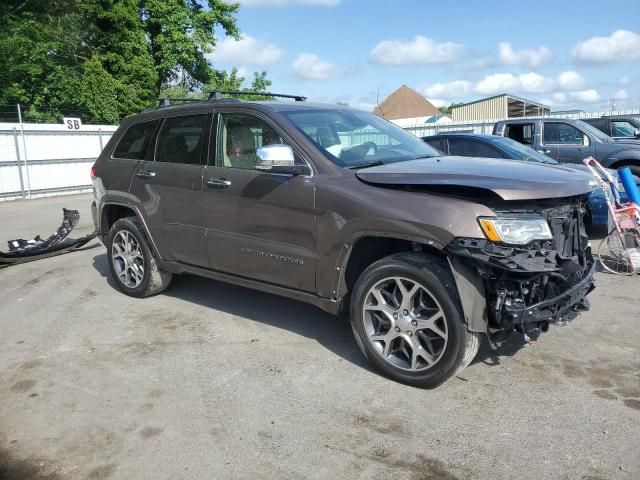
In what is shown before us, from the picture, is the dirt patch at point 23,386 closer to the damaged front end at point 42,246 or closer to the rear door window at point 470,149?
the damaged front end at point 42,246

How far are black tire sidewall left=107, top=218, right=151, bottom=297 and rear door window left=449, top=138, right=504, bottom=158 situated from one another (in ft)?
16.8

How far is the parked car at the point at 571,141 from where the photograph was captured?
10.5 m

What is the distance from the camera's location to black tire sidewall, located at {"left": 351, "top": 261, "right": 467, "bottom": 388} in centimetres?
349

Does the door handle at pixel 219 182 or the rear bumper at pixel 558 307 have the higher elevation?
the door handle at pixel 219 182

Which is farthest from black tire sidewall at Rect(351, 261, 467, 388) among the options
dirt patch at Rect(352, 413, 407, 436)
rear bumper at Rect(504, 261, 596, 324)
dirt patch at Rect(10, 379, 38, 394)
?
dirt patch at Rect(10, 379, 38, 394)

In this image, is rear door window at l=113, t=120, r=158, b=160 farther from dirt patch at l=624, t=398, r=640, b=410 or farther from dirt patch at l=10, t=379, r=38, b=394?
dirt patch at l=624, t=398, r=640, b=410

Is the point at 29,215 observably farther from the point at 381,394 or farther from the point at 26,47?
the point at 26,47

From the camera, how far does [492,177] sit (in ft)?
11.5

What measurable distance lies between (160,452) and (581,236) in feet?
10.2

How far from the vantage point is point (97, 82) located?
1065 inches

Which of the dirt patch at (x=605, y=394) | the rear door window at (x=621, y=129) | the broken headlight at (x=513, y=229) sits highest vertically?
the rear door window at (x=621, y=129)

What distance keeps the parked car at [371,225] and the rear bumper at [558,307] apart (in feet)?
0.04

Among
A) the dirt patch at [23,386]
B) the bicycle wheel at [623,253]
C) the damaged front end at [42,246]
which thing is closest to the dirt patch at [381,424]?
the dirt patch at [23,386]

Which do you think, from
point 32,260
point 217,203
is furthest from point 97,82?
point 217,203
